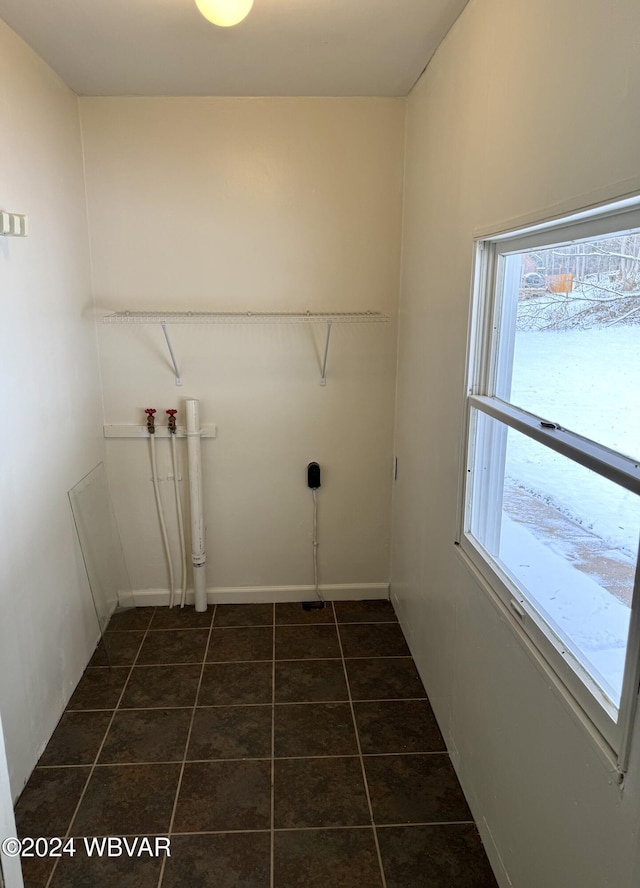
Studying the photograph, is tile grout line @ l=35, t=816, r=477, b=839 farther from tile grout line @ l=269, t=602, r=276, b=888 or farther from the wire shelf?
the wire shelf

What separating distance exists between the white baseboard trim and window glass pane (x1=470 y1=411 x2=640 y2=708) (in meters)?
1.49

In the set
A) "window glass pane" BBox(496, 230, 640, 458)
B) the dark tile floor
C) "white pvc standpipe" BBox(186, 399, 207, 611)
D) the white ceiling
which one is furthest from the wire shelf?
the dark tile floor

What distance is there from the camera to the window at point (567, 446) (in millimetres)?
1195

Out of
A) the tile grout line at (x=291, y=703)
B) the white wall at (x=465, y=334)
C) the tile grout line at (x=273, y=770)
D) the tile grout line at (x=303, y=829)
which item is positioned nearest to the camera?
the white wall at (x=465, y=334)

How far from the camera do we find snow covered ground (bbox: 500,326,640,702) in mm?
1215

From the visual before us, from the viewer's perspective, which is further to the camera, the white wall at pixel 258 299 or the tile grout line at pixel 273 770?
the white wall at pixel 258 299

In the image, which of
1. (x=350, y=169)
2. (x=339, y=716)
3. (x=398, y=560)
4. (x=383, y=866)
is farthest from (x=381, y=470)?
(x=383, y=866)

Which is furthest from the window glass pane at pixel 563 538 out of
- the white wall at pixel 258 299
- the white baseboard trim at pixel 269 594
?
the white baseboard trim at pixel 269 594

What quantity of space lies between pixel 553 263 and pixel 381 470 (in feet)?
6.17

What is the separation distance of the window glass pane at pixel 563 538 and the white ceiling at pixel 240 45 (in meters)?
1.37

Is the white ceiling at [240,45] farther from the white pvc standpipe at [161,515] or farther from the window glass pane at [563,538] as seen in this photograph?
the white pvc standpipe at [161,515]

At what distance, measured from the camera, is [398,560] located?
3207mm

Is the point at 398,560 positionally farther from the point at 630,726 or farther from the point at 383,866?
the point at 630,726

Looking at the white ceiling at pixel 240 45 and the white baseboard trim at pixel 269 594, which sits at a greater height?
the white ceiling at pixel 240 45
